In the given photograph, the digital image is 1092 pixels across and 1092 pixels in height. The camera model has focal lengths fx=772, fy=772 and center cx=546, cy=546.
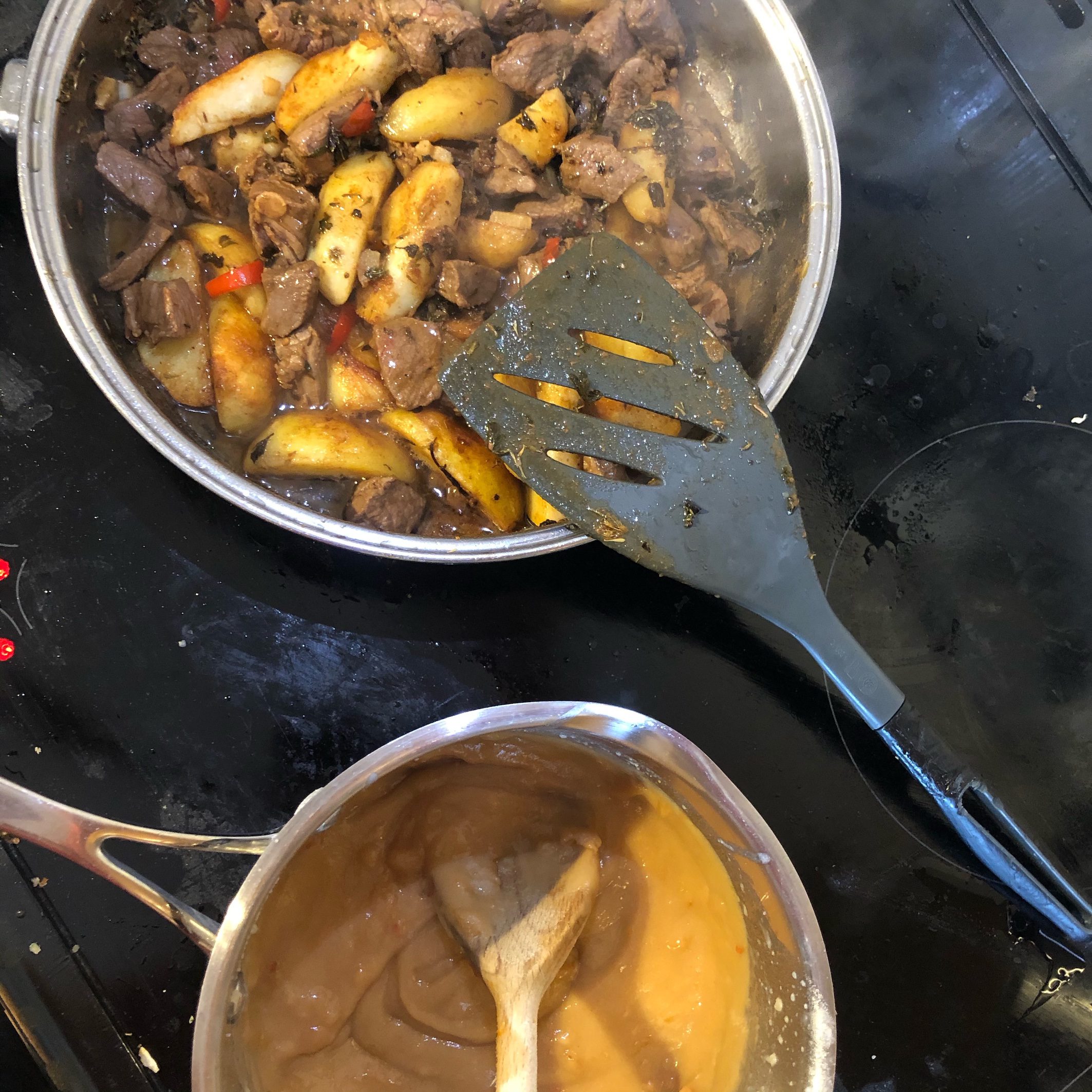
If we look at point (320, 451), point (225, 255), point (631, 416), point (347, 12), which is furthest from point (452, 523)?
point (347, 12)

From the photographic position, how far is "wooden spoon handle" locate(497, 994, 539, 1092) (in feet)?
3.12

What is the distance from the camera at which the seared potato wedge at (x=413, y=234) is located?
1250mm

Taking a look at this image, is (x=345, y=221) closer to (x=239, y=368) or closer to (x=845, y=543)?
(x=239, y=368)

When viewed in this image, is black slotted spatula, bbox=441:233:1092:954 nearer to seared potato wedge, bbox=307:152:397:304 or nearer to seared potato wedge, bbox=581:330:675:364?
seared potato wedge, bbox=581:330:675:364

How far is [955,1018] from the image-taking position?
138 centimetres

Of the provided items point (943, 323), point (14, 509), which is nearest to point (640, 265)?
point (943, 323)

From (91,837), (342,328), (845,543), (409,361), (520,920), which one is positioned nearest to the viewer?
(91,837)

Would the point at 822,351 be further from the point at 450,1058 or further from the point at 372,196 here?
the point at 450,1058

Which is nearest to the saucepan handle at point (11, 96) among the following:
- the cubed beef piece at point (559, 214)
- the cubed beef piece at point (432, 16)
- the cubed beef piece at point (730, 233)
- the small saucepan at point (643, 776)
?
the cubed beef piece at point (432, 16)

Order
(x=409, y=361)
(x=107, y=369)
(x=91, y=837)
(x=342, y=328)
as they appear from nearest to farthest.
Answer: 1. (x=91, y=837)
2. (x=107, y=369)
3. (x=409, y=361)
4. (x=342, y=328)

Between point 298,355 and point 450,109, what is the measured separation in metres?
0.50

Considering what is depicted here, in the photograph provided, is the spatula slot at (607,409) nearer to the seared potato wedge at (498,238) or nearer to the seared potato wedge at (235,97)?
the seared potato wedge at (498,238)

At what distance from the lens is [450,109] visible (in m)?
1.31

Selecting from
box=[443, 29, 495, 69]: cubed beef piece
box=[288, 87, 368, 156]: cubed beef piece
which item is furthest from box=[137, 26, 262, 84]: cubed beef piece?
box=[443, 29, 495, 69]: cubed beef piece
